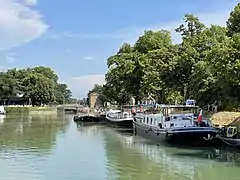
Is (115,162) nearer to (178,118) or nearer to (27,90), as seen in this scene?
(178,118)

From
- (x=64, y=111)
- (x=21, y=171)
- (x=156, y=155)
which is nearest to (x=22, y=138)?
(x=156, y=155)

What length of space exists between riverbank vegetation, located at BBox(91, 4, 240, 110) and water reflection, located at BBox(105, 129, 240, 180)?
585 centimetres

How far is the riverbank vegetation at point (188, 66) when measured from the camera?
35166 mm

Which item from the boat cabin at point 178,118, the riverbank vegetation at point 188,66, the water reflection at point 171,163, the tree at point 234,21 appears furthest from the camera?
the tree at point 234,21

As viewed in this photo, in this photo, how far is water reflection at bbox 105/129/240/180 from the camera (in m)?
24.9

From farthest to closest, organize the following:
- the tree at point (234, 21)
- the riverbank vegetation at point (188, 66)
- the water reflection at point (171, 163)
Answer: the tree at point (234, 21) → the riverbank vegetation at point (188, 66) → the water reflection at point (171, 163)

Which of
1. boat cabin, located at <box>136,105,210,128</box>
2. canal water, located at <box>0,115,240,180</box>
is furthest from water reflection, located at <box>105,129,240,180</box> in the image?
boat cabin, located at <box>136,105,210,128</box>

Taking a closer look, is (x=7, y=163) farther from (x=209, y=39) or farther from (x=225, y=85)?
(x=209, y=39)

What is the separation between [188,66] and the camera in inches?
2191

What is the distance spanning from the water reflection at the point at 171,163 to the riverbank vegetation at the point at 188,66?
585 centimetres

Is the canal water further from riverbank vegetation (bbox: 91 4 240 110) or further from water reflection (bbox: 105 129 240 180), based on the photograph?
riverbank vegetation (bbox: 91 4 240 110)

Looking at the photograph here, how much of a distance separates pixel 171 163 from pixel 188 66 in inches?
1102

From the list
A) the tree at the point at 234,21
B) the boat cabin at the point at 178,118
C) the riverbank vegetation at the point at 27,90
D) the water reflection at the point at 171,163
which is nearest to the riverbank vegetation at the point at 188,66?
the tree at the point at 234,21

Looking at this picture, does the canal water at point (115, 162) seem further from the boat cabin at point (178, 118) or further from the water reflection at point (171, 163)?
the boat cabin at point (178, 118)
